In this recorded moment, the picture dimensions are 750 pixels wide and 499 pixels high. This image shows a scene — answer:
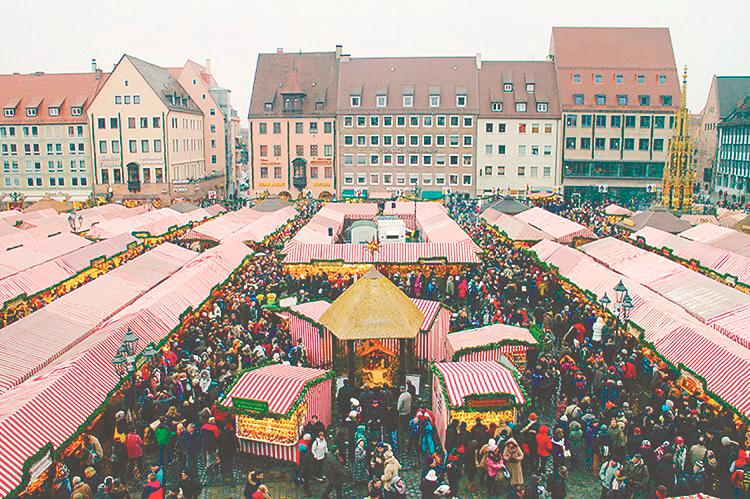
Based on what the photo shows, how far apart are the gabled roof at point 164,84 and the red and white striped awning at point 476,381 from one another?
53492 mm

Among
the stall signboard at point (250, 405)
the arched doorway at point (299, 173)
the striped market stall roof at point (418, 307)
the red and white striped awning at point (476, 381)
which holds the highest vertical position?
the arched doorway at point (299, 173)

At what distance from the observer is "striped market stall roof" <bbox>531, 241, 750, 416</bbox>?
13164 mm

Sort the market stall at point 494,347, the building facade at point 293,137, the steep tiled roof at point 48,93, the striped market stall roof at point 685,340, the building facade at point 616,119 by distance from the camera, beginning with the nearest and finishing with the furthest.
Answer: the striped market stall roof at point 685,340, the market stall at point 494,347, the building facade at point 616,119, the building facade at point 293,137, the steep tiled roof at point 48,93

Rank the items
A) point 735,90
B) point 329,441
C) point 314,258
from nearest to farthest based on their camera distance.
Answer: point 329,441 < point 314,258 < point 735,90

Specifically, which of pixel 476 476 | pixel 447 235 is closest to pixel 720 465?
pixel 476 476

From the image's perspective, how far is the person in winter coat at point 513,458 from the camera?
11.4 meters

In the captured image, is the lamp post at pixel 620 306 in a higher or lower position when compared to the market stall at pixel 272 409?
higher

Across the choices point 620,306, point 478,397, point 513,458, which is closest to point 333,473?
point 513,458

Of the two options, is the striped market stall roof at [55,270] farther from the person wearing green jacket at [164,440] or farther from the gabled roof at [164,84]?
the gabled roof at [164,84]

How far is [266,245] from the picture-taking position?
3262 cm

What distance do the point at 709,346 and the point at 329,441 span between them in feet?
24.8

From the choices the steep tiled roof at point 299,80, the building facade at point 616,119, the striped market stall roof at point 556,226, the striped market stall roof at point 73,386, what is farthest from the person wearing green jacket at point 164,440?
the building facade at point 616,119

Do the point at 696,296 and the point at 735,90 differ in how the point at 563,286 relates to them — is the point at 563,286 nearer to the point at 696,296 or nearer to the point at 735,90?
the point at 696,296

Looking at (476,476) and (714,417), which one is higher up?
(714,417)
